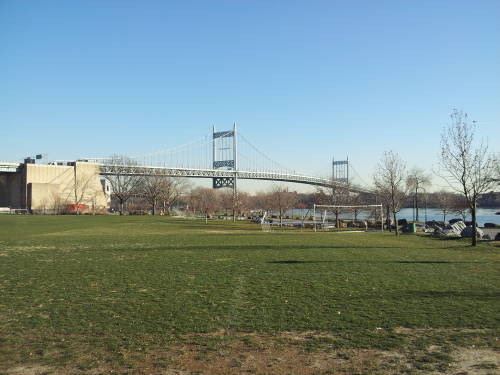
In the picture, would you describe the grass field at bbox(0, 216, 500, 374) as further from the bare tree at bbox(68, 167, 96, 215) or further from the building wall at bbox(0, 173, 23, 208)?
the building wall at bbox(0, 173, 23, 208)

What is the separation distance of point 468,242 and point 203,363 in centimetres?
1963

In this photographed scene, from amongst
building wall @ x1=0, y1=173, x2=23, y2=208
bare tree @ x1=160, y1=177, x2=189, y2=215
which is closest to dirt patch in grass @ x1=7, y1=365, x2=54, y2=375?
bare tree @ x1=160, y1=177, x2=189, y2=215

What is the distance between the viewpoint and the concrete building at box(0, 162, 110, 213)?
60.7m

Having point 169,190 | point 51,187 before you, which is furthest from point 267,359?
point 51,187

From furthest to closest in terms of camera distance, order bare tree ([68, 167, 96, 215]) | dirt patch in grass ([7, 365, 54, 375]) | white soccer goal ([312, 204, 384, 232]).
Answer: bare tree ([68, 167, 96, 215]), white soccer goal ([312, 204, 384, 232]), dirt patch in grass ([7, 365, 54, 375])

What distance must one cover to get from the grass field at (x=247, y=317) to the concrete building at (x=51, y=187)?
52.6 meters

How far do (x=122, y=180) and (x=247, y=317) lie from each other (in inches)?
2499

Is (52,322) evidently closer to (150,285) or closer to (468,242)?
(150,285)

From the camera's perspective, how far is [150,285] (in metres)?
9.44

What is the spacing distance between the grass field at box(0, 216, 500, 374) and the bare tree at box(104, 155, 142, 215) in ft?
174

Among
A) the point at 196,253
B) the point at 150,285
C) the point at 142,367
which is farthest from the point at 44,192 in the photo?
the point at 142,367

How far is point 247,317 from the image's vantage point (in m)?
6.91

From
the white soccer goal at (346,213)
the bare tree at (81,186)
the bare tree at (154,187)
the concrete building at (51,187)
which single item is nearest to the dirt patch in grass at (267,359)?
the white soccer goal at (346,213)

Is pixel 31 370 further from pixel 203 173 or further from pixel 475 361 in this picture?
pixel 203 173
